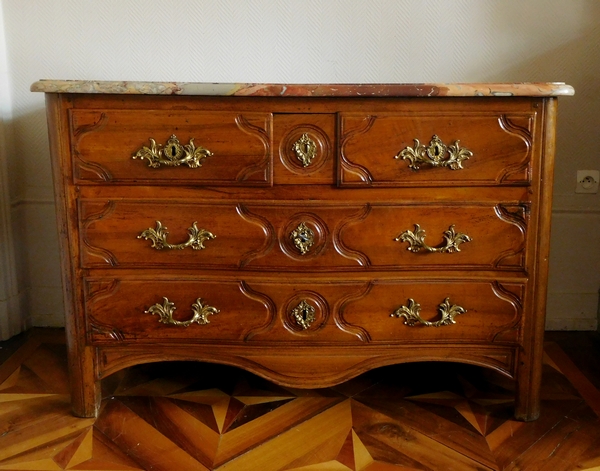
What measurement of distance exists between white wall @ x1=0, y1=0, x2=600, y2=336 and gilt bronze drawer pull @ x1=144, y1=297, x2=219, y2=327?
0.86 m

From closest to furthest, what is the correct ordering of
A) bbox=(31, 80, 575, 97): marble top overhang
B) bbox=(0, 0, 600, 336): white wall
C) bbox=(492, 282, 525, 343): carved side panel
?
bbox=(31, 80, 575, 97): marble top overhang
bbox=(492, 282, 525, 343): carved side panel
bbox=(0, 0, 600, 336): white wall

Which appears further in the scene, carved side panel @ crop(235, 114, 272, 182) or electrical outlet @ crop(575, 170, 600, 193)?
electrical outlet @ crop(575, 170, 600, 193)

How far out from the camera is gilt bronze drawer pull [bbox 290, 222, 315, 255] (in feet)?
4.35

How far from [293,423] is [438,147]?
31.2 inches

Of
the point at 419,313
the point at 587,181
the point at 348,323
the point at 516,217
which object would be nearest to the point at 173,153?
the point at 348,323

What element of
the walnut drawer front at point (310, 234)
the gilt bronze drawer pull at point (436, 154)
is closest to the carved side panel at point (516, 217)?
the walnut drawer front at point (310, 234)

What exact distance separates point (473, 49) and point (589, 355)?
1.09m

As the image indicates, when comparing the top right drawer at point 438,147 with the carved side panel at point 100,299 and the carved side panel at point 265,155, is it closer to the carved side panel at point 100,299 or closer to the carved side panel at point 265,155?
the carved side panel at point 265,155

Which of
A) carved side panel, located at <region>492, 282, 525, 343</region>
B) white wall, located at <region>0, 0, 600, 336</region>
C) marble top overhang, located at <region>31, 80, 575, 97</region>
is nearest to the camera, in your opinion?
marble top overhang, located at <region>31, 80, 575, 97</region>

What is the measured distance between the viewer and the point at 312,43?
185cm

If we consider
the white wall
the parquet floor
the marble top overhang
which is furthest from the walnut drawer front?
the white wall

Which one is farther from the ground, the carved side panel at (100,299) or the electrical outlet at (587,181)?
the electrical outlet at (587,181)

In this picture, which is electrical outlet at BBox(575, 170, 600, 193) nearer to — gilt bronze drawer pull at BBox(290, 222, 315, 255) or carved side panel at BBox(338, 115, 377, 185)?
carved side panel at BBox(338, 115, 377, 185)

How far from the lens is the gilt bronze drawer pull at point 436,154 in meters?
1.29
